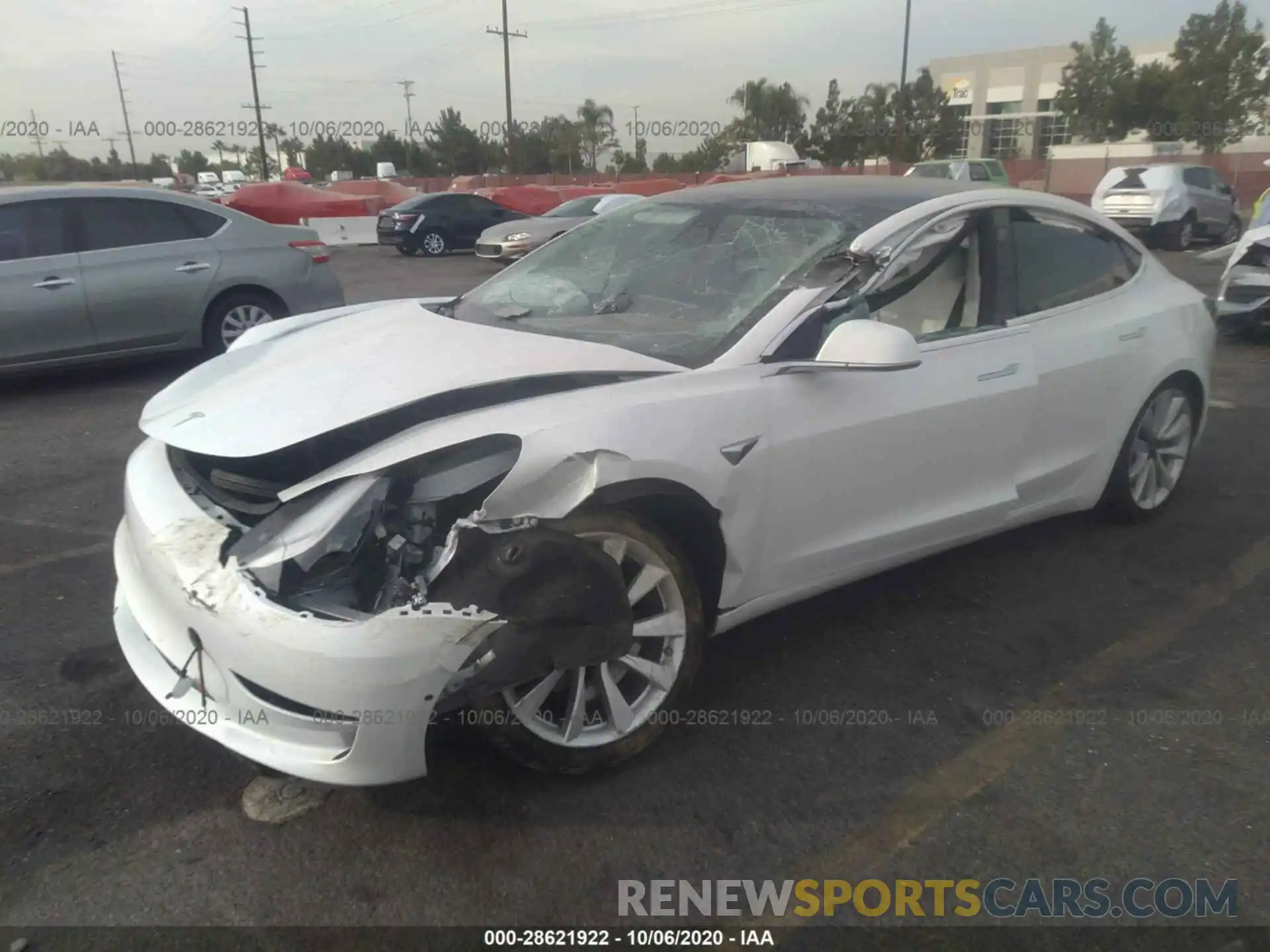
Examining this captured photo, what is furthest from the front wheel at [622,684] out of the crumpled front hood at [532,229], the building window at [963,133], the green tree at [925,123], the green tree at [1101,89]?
the green tree at [1101,89]

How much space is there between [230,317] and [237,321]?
0.06 metres

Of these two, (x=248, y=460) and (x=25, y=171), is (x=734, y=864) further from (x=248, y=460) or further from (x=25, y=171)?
(x=25, y=171)

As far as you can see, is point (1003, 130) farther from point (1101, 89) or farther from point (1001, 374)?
point (1001, 374)

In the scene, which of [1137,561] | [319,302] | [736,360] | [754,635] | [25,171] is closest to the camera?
[736,360]

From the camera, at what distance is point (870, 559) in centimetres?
331

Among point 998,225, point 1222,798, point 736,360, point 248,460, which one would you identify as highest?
point 998,225

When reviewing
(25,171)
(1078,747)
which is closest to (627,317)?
(1078,747)

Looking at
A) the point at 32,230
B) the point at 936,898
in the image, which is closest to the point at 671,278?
the point at 936,898

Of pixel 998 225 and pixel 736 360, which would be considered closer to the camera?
pixel 736 360

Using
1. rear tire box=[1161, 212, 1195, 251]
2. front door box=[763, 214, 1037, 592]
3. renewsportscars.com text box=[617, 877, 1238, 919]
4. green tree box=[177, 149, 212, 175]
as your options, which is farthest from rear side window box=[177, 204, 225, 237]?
green tree box=[177, 149, 212, 175]

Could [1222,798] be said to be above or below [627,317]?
below

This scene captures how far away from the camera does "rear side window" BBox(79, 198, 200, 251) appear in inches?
→ 279

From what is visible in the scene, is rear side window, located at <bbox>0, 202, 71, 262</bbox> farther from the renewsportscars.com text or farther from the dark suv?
the dark suv

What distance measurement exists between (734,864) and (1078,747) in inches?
47.0
